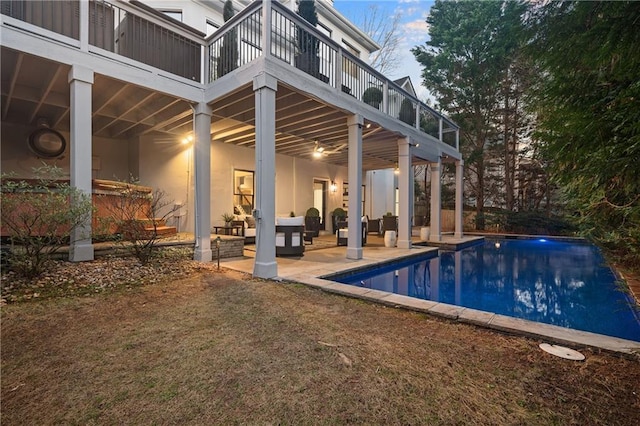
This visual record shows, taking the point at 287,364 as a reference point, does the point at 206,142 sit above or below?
above

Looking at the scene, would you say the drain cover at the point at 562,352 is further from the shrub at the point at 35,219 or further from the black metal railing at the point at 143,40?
the black metal railing at the point at 143,40

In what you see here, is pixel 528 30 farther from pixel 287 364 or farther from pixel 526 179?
pixel 526 179

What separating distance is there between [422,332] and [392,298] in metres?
0.94

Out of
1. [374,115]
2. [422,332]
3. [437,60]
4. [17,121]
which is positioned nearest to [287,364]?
[422,332]

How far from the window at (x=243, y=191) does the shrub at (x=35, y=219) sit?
5.12 metres

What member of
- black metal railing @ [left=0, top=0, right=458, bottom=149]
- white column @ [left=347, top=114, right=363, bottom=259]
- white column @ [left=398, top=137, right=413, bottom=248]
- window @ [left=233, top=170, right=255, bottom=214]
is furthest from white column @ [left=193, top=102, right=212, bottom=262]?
white column @ [left=398, top=137, right=413, bottom=248]

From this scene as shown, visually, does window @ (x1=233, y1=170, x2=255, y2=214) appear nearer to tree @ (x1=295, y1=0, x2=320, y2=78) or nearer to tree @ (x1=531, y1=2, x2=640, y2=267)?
tree @ (x1=295, y1=0, x2=320, y2=78)

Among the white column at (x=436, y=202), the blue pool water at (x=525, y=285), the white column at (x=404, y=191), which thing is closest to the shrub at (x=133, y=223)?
the blue pool water at (x=525, y=285)

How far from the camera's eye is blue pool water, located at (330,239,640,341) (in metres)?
4.04

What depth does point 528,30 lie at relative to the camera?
215 cm

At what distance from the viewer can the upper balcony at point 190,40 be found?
4.71m

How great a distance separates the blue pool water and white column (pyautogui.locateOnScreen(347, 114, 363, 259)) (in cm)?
70

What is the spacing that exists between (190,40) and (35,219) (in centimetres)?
439

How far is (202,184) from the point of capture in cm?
600
